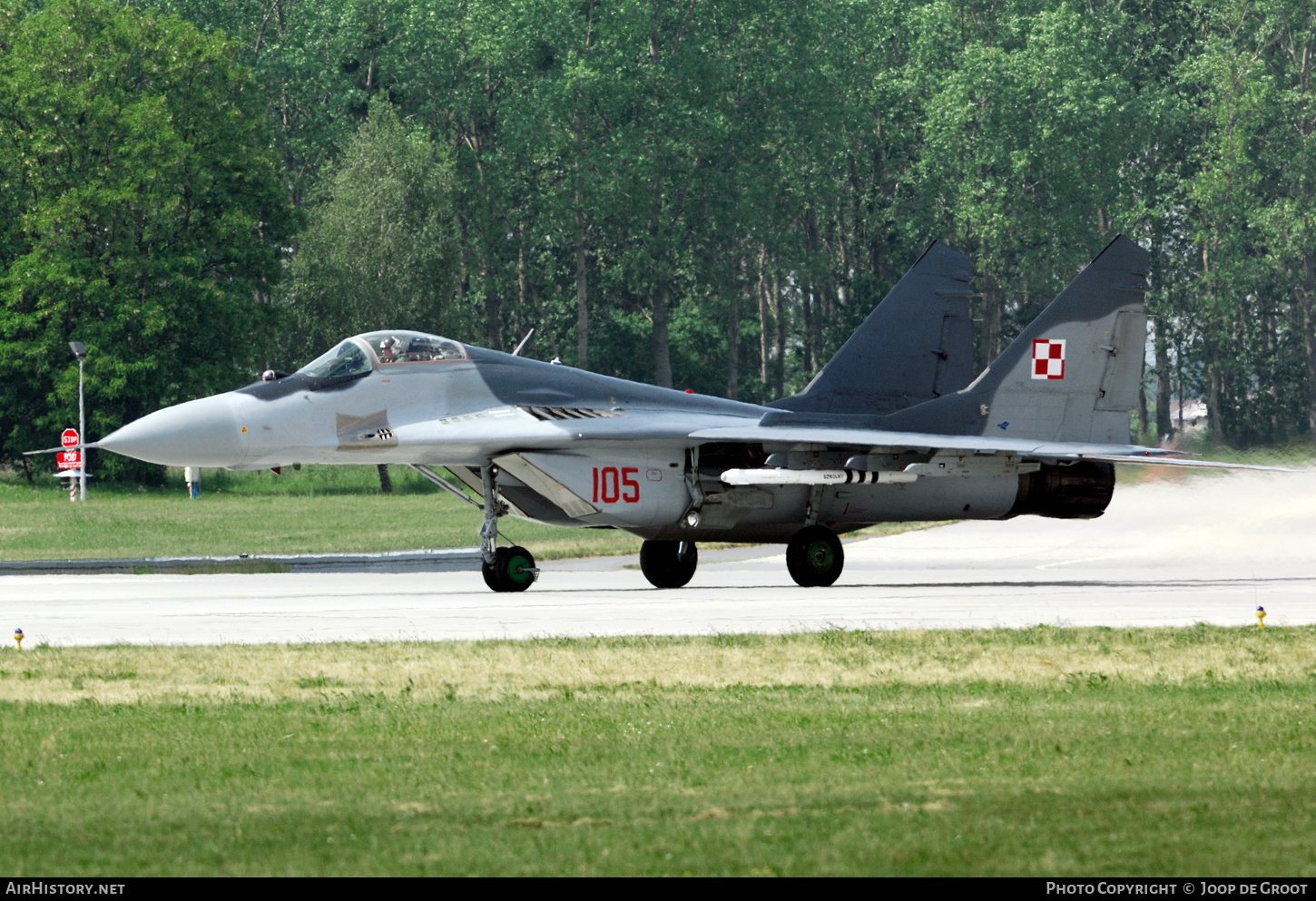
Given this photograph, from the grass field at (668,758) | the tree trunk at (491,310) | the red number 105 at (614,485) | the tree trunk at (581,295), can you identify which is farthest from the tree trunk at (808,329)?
the grass field at (668,758)

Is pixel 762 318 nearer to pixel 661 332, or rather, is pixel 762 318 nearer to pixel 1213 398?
pixel 661 332

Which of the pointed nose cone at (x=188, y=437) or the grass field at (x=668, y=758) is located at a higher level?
the pointed nose cone at (x=188, y=437)

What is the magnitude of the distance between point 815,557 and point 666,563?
2188 millimetres

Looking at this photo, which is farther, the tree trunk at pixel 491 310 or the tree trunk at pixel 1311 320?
the tree trunk at pixel 491 310

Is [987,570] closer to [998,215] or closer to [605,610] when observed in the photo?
[605,610]

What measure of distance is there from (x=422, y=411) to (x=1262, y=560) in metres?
13.1

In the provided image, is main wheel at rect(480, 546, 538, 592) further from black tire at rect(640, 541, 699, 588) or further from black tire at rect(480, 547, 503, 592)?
black tire at rect(640, 541, 699, 588)

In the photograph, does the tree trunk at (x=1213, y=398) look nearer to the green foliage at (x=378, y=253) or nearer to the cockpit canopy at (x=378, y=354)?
the green foliage at (x=378, y=253)

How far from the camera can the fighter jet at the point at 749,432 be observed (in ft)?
63.2

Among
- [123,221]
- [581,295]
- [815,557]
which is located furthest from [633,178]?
[815,557]

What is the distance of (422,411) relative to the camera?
19.5m

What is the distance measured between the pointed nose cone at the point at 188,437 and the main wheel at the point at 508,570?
3273 millimetres

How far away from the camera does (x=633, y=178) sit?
222ft

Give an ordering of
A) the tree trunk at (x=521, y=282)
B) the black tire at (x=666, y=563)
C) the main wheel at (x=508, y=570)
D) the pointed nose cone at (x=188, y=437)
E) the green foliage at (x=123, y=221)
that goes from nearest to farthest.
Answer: the pointed nose cone at (x=188, y=437) → the main wheel at (x=508, y=570) → the black tire at (x=666, y=563) → the green foliage at (x=123, y=221) → the tree trunk at (x=521, y=282)
